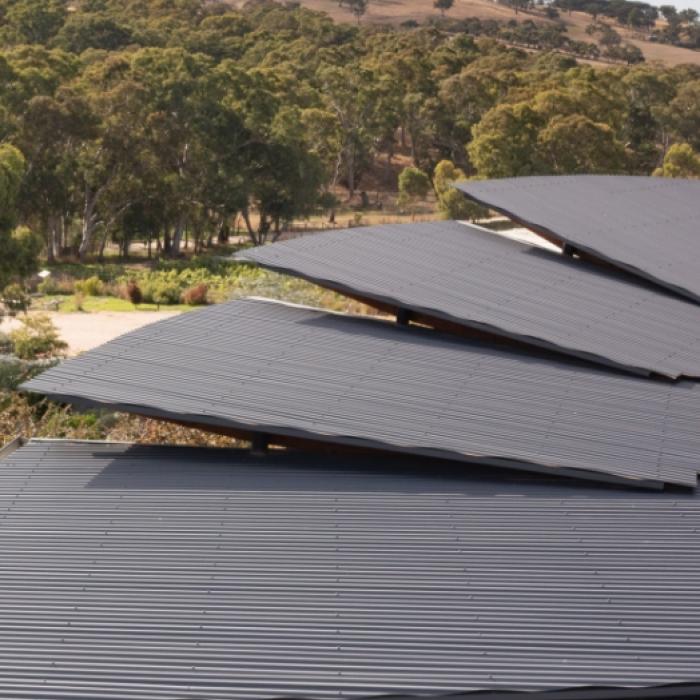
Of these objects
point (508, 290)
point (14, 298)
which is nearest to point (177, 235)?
point (14, 298)

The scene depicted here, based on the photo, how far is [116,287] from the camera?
1203 inches

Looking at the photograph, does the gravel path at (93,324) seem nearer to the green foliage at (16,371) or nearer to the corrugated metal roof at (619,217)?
the green foliage at (16,371)

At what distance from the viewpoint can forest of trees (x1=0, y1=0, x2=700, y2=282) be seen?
3541 cm

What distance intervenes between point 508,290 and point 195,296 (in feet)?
58.0

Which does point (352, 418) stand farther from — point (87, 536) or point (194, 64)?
point (194, 64)

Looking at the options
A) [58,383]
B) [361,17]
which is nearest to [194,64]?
[58,383]

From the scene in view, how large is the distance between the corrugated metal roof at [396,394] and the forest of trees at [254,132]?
12.7 meters

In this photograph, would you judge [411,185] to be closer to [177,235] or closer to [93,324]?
[177,235]

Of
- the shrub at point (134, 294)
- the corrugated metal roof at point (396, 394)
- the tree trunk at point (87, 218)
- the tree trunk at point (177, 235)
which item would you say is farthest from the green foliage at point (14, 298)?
the tree trunk at point (177, 235)

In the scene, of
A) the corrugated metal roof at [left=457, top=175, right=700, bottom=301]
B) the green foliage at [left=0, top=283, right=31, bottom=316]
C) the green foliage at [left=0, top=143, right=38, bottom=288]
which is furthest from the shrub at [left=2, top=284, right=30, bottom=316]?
the corrugated metal roof at [left=457, top=175, right=700, bottom=301]

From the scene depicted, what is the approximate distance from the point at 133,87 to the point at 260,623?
107 feet

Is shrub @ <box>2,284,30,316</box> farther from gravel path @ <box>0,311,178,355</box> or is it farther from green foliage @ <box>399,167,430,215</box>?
green foliage @ <box>399,167,430,215</box>

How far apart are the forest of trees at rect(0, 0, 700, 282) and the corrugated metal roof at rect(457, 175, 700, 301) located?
10580 millimetres

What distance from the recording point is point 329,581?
21.5 ft
